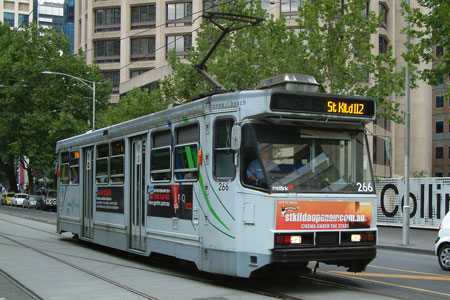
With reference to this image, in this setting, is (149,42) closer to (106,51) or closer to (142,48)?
(142,48)

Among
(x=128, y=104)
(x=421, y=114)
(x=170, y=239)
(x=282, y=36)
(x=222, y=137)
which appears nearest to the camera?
(x=222, y=137)

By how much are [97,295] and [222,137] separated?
10.5 feet

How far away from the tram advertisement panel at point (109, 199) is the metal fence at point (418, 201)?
1470 centimetres

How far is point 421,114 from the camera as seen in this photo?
208 ft

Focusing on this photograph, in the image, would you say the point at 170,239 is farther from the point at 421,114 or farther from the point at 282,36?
the point at 421,114

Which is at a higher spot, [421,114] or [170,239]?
[421,114]

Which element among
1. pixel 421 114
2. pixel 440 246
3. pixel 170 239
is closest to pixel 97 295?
pixel 170 239

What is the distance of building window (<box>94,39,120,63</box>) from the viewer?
67250 mm

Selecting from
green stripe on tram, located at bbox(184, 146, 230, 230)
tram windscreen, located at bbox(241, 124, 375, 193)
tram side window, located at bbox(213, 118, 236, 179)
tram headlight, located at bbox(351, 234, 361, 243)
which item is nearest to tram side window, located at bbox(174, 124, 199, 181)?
green stripe on tram, located at bbox(184, 146, 230, 230)

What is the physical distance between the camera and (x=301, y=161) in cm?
948

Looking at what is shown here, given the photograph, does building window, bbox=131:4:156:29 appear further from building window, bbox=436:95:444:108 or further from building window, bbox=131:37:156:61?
building window, bbox=436:95:444:108

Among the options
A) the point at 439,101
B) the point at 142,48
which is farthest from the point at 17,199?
the point at 439,101

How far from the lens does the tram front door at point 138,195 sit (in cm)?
1295

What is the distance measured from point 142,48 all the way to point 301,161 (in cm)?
5764
